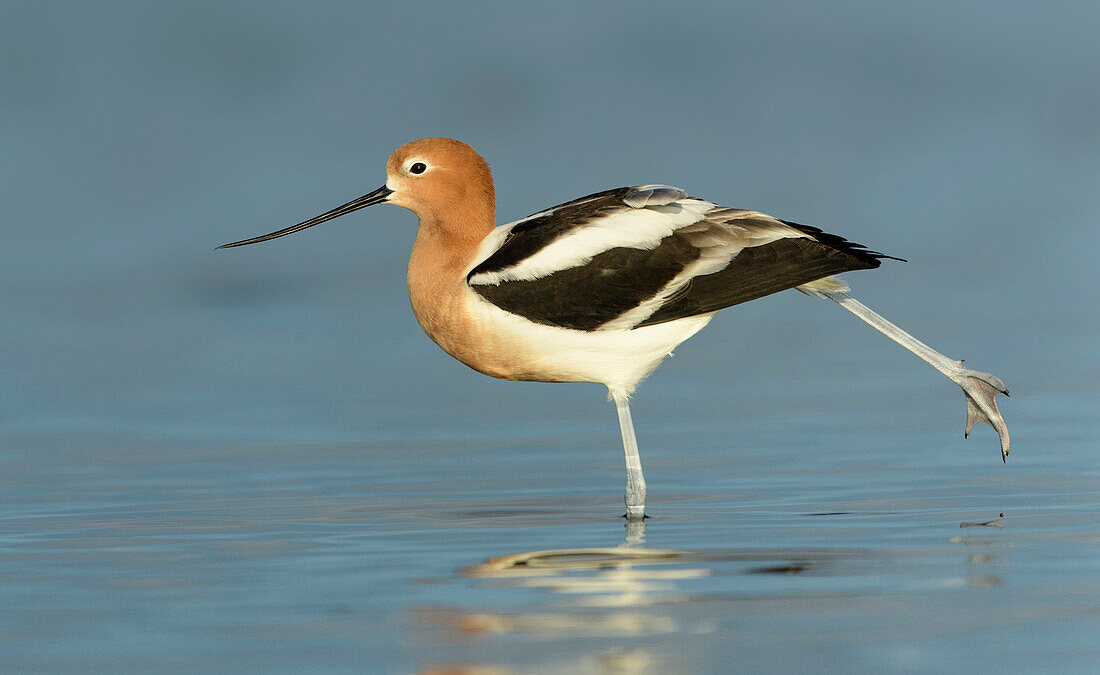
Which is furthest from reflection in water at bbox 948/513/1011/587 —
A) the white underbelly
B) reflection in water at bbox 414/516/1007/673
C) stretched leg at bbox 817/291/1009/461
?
the white underbelly

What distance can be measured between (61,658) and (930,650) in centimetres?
336

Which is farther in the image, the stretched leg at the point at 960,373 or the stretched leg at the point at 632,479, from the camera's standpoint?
the stretched leg at the point at 960,373

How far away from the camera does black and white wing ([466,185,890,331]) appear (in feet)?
33.3

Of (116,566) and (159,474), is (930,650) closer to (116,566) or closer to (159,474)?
(116,566)

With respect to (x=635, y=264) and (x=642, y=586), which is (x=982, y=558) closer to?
(x=642, y=586)

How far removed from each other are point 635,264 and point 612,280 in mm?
171

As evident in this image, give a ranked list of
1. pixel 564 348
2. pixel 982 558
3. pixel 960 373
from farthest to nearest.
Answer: pixel 960 373 → pixel 564 348 → pixel 982 558

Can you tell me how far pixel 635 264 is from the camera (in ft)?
33.8

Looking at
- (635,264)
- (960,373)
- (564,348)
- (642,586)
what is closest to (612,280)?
(635,264)

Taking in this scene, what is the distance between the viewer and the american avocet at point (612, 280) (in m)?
10.2

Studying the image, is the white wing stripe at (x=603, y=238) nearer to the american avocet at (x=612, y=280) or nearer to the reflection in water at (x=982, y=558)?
the american avocet at (x=612, y=280)

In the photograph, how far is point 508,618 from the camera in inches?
283

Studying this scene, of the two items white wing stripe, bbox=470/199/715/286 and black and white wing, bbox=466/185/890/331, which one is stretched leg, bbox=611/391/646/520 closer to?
black and white wing, bbox=466/185/890/331

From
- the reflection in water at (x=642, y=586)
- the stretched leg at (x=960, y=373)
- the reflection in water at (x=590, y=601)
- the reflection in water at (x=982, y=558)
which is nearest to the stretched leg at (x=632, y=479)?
the reflection in water at (x=642, y=586)
